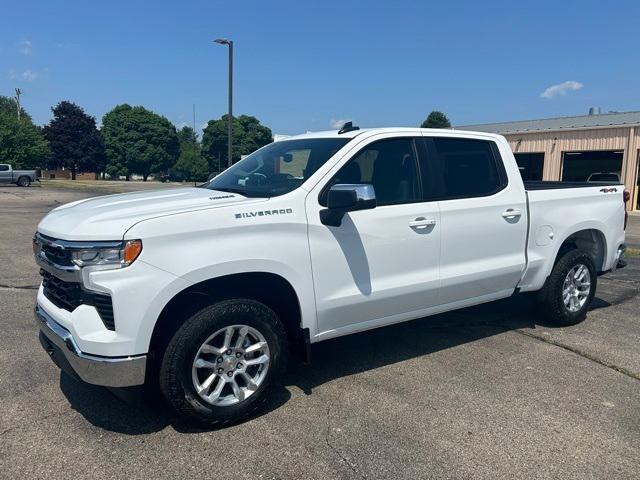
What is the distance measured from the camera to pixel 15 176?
39.4 meters

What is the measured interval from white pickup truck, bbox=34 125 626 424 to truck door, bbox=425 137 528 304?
14mm

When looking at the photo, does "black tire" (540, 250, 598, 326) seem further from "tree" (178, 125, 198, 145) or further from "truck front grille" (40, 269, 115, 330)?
"tree" (178, 125, 198, 145)

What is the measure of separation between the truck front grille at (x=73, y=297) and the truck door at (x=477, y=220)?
104 inches

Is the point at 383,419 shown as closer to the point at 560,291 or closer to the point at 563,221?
the point at 560,291

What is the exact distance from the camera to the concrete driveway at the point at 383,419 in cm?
309

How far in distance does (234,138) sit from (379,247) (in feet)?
236

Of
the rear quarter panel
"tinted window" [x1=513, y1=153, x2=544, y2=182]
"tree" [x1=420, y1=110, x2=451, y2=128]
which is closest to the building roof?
"tinted window" [x1=513, y1=153, x2=544, y2=182]

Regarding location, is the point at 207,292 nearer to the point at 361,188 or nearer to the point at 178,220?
the point at 178,220

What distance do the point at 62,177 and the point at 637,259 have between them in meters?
69.3

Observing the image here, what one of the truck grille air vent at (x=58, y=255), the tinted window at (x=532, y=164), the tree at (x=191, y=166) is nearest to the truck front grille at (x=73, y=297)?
the truck grille air vent at (x=58, y=255)

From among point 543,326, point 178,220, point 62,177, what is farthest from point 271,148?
point 62,177

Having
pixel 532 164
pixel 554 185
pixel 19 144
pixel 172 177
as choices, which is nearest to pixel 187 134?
pixel 172 177

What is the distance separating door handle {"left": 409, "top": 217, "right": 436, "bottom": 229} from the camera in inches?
168

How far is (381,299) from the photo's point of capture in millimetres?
4148
